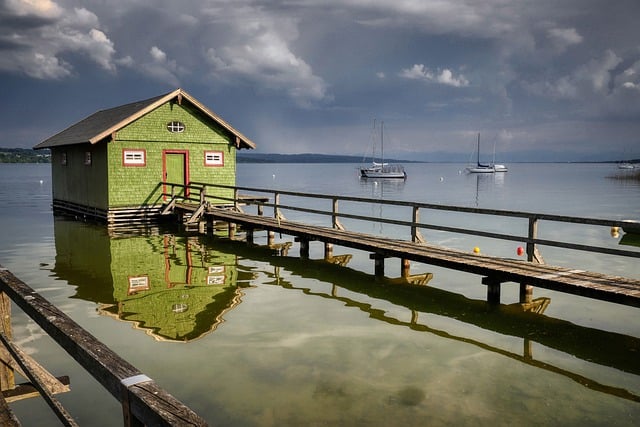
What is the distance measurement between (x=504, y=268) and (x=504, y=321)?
40.6 inches

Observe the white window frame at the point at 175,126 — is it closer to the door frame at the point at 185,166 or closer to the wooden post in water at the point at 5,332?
the door frame at the point at 185,166

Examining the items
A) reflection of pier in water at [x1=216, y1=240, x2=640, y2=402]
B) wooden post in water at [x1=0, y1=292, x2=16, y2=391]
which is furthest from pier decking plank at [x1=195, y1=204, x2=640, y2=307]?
wooden post in water at [x1=0, y1=292, x2=16, y2=391]

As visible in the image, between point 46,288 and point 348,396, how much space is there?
905 centimetres

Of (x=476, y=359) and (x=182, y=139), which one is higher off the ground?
(x=182, y=139)

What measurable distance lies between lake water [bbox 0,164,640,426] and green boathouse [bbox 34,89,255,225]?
8.04 meters

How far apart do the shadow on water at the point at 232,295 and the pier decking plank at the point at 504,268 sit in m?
0.80

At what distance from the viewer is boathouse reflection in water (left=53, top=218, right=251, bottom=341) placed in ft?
32.3

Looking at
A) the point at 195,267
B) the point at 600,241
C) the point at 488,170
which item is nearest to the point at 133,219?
the point at 195,267

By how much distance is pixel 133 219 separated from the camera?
23922mm

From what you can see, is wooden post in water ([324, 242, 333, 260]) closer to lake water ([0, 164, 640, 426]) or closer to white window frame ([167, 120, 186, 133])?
lake water ([0, 164, 640, 426])

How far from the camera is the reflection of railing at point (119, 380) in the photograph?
2332 mm

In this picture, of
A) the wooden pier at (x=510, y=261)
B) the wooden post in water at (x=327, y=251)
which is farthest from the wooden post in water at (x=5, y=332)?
the wooden post in water at (x=327, y=251)

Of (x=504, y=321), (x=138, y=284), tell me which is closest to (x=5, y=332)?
(x=138, y=284)

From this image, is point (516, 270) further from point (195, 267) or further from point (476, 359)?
point (195, 267)
